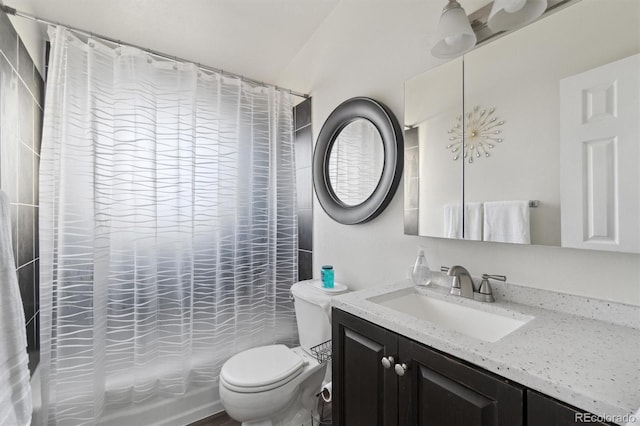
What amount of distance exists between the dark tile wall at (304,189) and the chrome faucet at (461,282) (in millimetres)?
1082

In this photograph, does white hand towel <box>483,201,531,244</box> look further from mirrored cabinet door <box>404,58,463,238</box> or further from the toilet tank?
the toilet tank

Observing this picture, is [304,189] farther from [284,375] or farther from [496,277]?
[496,277]

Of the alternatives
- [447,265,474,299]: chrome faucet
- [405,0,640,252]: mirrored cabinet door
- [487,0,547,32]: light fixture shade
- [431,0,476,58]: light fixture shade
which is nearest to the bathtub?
[447,265,474,299]: chrome faucet

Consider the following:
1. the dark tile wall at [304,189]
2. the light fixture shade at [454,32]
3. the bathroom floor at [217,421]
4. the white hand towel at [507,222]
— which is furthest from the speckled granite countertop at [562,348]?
the bathroom floor at [217,421]

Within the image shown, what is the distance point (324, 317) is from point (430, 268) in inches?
24.1

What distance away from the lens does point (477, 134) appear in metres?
1.05

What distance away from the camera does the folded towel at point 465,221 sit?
1031mm

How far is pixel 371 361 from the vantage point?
881 millimetres

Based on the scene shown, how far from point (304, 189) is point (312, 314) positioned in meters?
0.92

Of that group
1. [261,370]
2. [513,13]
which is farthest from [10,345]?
[513,13]

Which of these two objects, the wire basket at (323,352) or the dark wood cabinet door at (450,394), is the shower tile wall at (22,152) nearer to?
the wire basket at (323,352)

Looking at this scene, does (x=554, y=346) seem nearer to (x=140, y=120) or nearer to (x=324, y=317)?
(x=324, y=317)

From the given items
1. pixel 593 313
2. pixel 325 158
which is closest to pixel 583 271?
pixel 593 313

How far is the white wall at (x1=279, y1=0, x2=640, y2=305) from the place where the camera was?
0.82m
